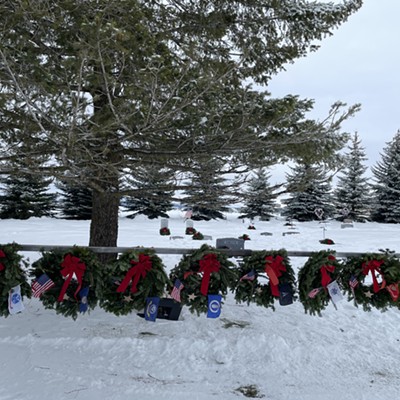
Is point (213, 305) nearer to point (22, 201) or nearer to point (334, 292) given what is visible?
point (334, 292)

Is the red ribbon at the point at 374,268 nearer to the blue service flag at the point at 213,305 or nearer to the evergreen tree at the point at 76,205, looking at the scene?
the blue service flag at the point at 213,305

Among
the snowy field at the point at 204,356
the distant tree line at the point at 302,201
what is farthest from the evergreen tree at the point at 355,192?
the snowy field at the point at 204,356

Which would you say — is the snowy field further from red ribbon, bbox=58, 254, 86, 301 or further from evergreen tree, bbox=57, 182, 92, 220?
evergreen tree, bbox=57, 182, 92, 220

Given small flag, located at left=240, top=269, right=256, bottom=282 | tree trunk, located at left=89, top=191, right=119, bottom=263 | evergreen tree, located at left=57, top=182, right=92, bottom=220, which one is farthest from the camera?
evergreen tree, located at left=57, top=182, right=92, bottom=220

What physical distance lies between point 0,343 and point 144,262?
2.16m

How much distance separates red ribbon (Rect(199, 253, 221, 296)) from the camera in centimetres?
383

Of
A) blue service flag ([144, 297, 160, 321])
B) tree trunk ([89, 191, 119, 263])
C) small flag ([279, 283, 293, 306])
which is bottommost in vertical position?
blue service flag ([144, 297, 160, 321])

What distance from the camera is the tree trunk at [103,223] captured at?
593cm

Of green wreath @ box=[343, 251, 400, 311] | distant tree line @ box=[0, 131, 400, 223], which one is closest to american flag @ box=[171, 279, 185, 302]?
green wreath @ box=[343, 251, 400, 311]

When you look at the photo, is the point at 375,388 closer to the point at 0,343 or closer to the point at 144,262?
the point at 144,262

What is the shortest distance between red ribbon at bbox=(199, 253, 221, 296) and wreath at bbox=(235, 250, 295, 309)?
36 centimetres

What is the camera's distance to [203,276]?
152 inches

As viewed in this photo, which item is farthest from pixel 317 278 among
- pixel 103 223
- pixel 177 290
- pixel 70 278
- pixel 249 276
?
pixel 103 223

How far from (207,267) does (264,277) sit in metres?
0.67
